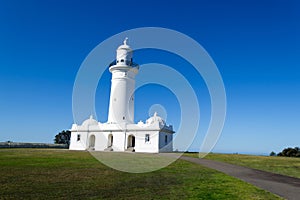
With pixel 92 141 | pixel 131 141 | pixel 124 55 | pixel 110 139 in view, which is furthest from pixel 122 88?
pixel 92 141

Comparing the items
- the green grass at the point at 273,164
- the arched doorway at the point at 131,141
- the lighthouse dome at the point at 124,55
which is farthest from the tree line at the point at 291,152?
the lighthouse dome at the point at 124,55

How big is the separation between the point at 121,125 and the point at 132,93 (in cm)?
596

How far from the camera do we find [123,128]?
33156 mm

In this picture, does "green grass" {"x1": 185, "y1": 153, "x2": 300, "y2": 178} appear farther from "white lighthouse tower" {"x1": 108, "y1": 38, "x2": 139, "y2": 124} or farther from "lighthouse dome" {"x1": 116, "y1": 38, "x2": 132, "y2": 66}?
"lighthouse dome" {"x1": 116, "y1": 38, "x2": 132, "y2": 66}

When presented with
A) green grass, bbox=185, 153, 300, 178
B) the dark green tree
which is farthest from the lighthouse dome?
the dark green tree

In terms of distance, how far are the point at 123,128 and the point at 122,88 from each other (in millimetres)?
6400

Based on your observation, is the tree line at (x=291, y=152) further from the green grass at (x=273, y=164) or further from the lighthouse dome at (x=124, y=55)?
the lighthouse dome at (x=124, y=55)

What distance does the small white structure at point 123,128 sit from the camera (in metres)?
31.8

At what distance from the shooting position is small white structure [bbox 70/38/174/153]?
104 ft

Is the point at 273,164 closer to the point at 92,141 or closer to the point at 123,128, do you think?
the point at 123,128

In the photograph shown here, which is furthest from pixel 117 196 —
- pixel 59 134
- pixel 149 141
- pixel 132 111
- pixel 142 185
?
pixel 59 134

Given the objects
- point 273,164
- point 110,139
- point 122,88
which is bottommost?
point 273,164

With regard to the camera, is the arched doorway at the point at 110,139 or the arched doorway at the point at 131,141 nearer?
the arched doorway at the point at 131,141

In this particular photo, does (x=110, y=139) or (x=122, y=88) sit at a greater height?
(x=122, y=88)
